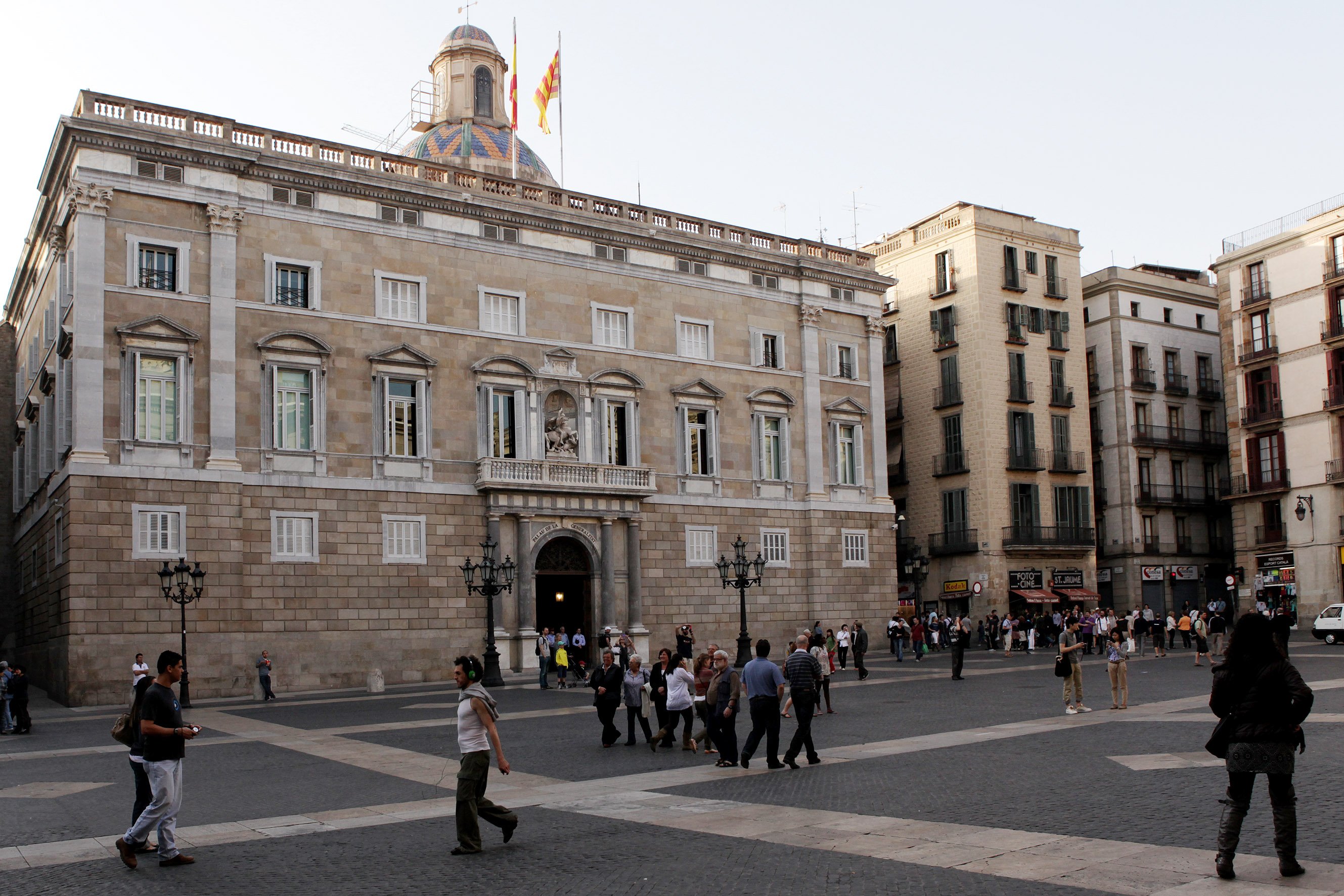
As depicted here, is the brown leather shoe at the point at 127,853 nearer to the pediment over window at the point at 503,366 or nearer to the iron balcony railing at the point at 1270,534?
the pediment over window at the point at 503,366

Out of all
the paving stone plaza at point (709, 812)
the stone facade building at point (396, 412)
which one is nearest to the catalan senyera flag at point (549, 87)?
the stone facade building at point (396, 412)

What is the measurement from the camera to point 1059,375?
58.6 meters

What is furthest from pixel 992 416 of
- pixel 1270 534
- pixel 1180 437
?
pixel 1270 534

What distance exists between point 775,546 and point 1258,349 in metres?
28.1

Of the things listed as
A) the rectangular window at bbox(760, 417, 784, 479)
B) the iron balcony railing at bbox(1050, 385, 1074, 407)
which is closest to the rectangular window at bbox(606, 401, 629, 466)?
the rectangular window at bbox(760, 417, 784, 479)

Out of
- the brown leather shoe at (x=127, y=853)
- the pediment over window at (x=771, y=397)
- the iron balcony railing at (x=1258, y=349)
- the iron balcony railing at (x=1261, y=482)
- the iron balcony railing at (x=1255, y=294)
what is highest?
the iron balcony railing at (x=1255, y=294)

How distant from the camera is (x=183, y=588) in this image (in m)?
31.2

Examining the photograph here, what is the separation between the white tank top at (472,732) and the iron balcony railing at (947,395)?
1873 inches

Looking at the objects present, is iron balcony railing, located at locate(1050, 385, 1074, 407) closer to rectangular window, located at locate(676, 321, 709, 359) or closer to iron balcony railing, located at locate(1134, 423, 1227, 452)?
iron balcony railing, located at locate(1134, 423, 1227, 452)

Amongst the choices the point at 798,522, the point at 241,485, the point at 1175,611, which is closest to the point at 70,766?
the point at 241,485

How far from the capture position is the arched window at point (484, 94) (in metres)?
69.9

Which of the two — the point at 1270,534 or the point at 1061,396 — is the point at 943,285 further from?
the point at 1270,534

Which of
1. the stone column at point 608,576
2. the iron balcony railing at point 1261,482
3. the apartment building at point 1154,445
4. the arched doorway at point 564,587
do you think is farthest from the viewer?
the apartment building at point 1154,445

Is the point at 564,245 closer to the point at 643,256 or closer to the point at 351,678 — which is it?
the point at 643,256
